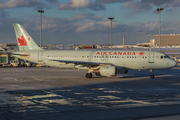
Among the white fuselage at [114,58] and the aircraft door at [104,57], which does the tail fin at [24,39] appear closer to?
the white fuselage at [114,58]

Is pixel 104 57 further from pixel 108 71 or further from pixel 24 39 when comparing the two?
pixel 24 39

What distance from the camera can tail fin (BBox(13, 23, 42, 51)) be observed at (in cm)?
3753

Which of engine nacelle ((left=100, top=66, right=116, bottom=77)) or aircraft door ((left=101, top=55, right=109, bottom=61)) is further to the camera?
aircraft door ((left=101, top=55, right=109, bottom=61))

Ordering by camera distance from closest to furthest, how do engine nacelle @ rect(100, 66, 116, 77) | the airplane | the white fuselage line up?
engine nacelle @ rect(100, 66, 116, 77), the airplane, the white fuselage

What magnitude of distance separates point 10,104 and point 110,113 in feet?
23.2

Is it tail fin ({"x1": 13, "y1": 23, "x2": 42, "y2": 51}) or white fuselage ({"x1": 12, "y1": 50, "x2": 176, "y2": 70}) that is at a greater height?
tail fin ({"x1": 13, "y1": 23, "x2": 42, "y2": 51})

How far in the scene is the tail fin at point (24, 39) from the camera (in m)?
37.5

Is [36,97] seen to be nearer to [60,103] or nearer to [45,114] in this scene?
[60,103]

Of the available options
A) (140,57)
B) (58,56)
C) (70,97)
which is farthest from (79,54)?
(70,97)

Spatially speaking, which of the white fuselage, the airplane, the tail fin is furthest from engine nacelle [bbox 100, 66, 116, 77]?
the tail fin

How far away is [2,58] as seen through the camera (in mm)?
64312

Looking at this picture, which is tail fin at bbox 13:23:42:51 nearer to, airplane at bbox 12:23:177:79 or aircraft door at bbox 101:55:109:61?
airplane at bbox 12:23:177:79

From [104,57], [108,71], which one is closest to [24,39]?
[104,57]

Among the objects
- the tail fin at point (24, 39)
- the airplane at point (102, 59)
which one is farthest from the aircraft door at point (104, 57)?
the tail fin at point (24, 39)
